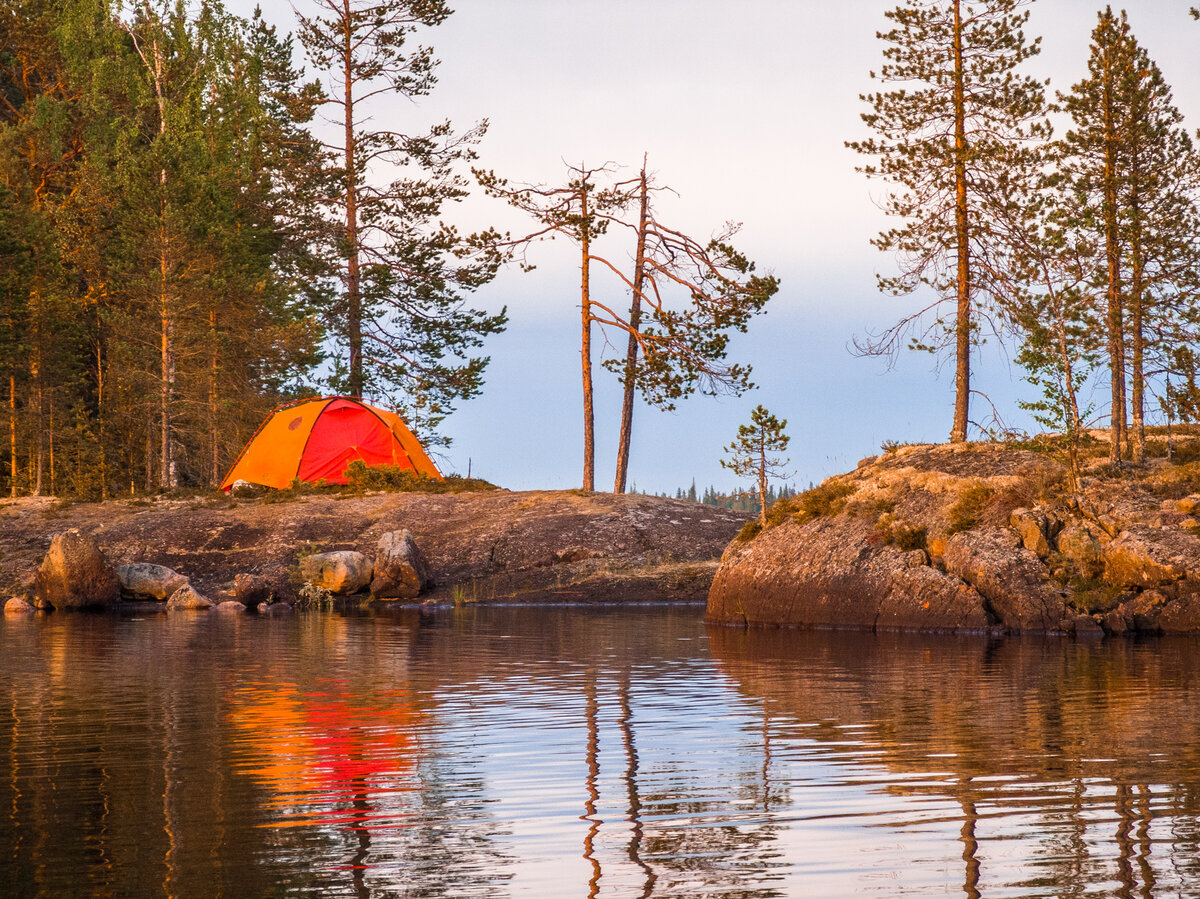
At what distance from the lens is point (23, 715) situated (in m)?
13.7

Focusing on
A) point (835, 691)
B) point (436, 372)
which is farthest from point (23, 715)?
point (436, 372)

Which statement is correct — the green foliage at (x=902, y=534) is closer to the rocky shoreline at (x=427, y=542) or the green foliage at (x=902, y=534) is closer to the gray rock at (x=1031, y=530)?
the gray rock at (x=1031, y=530)

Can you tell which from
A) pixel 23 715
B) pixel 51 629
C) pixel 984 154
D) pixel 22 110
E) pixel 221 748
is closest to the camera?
pixel 221 748

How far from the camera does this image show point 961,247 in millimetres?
35219

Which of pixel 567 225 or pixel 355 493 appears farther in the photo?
pixel 567 225

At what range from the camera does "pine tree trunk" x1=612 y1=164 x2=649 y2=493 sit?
149ft

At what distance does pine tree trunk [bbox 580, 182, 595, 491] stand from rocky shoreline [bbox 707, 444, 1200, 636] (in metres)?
16.6

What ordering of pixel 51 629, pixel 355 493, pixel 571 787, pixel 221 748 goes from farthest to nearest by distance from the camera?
A: pixel 355 493, pixel 51 629, pixel 221 748, pixel 571 787

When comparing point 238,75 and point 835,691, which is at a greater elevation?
point 238,75

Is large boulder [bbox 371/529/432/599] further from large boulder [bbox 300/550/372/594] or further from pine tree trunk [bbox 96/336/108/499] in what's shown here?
pine tree trunk [bbox 96/336/108/499]

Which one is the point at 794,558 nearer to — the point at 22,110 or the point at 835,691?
the point at 835,691

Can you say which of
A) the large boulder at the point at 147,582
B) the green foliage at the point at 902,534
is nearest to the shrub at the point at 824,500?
the green foliage at the point at 902,534

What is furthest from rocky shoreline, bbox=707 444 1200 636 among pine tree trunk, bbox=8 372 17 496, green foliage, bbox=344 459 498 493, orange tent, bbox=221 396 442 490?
pine tree trunk, bbox=8 372 17 496

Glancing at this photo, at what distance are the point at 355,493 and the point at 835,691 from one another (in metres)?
27.8
